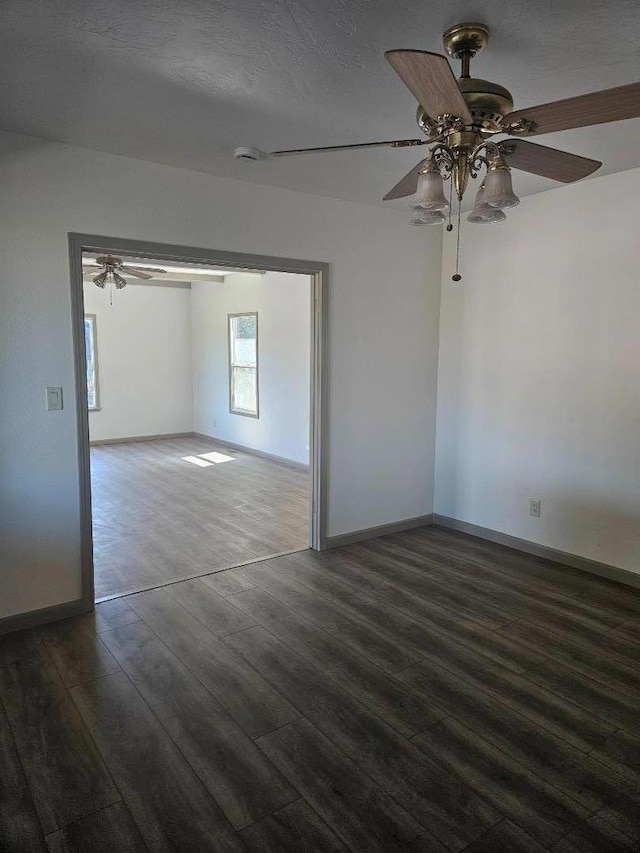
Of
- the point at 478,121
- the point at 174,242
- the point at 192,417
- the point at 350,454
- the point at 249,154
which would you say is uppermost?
Result: the point at 249,154

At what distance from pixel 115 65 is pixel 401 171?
68.2 inches

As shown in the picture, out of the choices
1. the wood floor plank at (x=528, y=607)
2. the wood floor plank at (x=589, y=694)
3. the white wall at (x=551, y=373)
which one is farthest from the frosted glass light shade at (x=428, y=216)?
the wood floor plank at (x=528, y=607)

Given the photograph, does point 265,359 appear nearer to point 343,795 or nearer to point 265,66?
point 265,66

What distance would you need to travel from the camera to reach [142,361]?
893cm

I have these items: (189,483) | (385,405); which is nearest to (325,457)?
(385,405)

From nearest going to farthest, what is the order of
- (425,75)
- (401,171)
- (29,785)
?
(425,75) < (29,785) < (401,171)

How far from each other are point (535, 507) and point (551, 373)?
958 millimetres

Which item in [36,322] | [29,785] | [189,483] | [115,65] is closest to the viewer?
[29,785]

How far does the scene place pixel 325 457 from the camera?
4.10 meters

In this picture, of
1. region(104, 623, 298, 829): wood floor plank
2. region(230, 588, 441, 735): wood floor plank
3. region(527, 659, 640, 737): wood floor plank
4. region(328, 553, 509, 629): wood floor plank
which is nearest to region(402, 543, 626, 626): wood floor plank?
region(328, 553, 509, 629): wood floor plank

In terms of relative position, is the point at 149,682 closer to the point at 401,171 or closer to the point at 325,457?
the point at 325,457

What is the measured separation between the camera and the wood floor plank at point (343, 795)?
1.70 m

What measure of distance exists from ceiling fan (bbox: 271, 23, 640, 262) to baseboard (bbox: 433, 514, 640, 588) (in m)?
2.52

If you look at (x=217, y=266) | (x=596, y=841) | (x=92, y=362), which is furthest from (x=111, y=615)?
(x=92, y=362)
